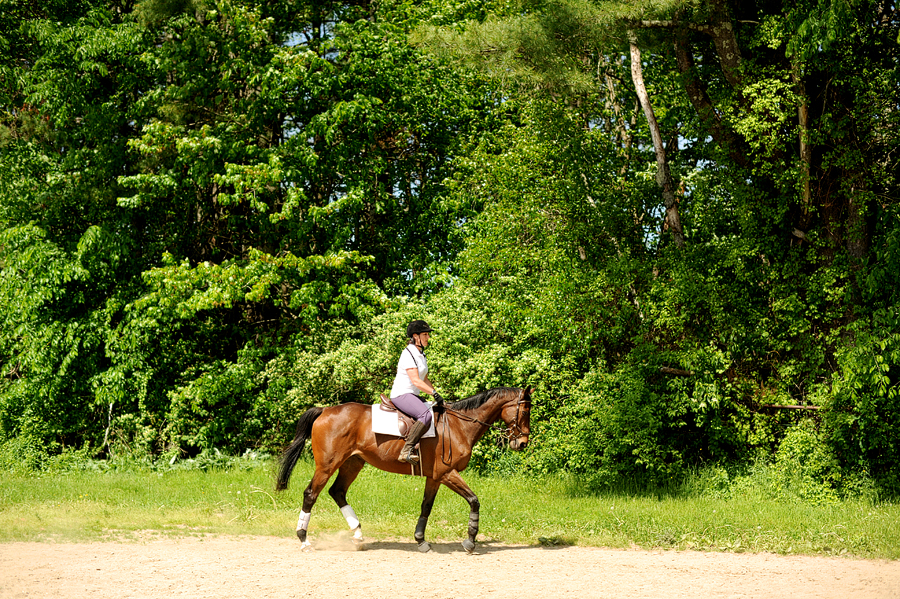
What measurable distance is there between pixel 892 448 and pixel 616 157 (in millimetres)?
7086

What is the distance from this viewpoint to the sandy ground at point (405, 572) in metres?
7.68

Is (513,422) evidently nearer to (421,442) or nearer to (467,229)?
(421,442)

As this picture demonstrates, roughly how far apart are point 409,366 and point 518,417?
4.57ft

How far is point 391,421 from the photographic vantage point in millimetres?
10008

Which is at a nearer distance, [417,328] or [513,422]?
[417,328]

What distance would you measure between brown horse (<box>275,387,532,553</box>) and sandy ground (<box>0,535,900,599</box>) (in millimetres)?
604

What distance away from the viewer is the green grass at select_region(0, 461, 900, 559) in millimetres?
10562

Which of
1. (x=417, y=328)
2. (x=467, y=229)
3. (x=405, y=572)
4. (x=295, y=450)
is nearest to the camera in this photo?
(x=405, y=572)

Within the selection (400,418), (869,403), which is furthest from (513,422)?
(869,403)

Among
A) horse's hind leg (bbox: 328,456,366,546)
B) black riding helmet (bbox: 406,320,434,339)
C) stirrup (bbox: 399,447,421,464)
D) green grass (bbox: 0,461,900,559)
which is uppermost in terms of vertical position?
black riding helmet (bbox: 406,320,434,339)

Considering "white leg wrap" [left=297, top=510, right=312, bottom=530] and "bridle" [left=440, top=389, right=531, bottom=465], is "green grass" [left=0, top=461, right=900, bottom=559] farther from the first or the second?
"bridle" [left=440, top=389, right=531, bottom=465]

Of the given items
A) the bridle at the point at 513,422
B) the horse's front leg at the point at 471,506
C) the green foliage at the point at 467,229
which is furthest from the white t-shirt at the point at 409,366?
the green foliage at the point at 467,229

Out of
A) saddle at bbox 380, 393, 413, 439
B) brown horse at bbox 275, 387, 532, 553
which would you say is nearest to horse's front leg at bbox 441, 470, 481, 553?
brown horse at bbox 275, 387, 532, 553

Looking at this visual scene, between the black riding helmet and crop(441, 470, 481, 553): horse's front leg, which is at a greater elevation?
the black riding helmet
